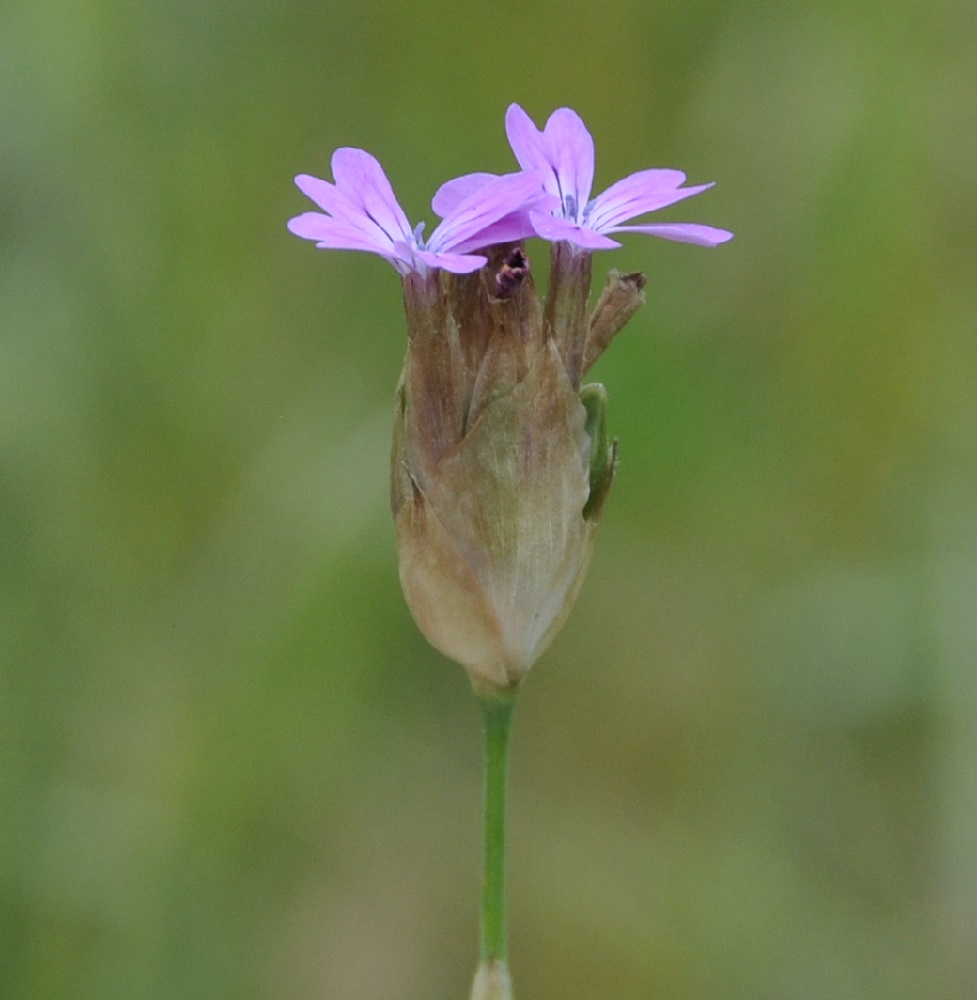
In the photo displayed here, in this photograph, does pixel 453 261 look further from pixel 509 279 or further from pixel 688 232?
pixel 688 232

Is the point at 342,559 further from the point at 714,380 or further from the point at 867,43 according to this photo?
the point at 867,43

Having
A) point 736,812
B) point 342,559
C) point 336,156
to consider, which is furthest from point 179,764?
point 336,156

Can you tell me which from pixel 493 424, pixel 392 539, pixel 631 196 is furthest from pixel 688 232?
pixel 392 539

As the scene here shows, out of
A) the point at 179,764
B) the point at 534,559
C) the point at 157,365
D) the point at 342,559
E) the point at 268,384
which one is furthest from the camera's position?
the point at 268,384

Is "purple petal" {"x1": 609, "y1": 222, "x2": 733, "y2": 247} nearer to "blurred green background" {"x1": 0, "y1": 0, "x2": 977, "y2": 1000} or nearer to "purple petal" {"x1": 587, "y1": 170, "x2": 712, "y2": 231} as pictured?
"purple petal" {"x1": 587, "y1": 170, "x2": 712, "y2": 231}

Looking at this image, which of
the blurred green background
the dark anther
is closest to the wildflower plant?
the dark anther

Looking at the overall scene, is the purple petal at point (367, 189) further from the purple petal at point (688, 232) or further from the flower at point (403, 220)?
the purple petal at point (688, 232)
